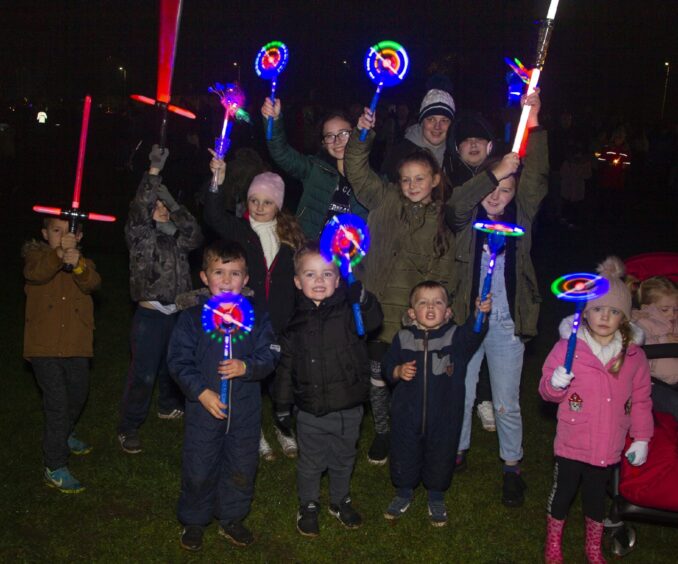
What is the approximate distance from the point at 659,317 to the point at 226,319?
105 inches

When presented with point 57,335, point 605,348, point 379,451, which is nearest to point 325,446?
point 379,451

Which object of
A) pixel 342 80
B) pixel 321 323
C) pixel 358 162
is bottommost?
pixel 321 323

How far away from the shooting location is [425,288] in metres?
4.41

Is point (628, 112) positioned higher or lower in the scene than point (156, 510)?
higher

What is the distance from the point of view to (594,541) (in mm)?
4133

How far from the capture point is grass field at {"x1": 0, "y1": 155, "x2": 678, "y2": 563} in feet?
14.0

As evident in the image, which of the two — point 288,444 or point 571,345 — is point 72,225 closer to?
point 288,444

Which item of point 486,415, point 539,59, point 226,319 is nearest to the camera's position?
point 539,59

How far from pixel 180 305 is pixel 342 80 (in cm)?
2602

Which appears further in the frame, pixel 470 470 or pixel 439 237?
pixel 470 470

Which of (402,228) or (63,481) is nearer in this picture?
(402,228)

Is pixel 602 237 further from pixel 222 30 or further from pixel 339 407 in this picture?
pixel 222 30

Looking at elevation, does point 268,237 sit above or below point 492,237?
below

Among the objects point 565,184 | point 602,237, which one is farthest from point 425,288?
point 565,184
